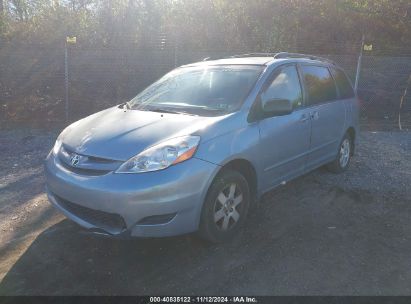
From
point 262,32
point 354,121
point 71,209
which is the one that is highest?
point 262,32

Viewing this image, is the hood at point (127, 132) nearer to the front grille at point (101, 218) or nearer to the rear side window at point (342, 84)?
Result: the front grille at point (101, 218)

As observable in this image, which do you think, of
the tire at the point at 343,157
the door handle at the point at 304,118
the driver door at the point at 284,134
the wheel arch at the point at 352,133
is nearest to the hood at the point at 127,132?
the driver door at the point at 284,134

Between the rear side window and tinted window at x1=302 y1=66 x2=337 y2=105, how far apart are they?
201mm

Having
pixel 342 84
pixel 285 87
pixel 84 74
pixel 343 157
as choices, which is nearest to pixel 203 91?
pixel 285 87

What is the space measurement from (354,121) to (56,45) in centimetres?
781

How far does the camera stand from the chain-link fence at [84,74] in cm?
1055

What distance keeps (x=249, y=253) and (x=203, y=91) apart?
1.78m

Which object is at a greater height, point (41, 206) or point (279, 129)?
→ point (279, 129)

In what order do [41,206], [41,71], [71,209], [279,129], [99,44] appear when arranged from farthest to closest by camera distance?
1. [99,44]
2. [41,71]
3. [41,206]
4. [279,129]
5. [71,209]

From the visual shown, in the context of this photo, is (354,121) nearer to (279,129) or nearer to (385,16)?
(279,129)

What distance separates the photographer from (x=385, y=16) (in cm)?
1482

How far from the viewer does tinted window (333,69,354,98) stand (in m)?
6.07

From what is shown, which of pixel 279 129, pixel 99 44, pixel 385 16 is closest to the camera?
pixel 279 129

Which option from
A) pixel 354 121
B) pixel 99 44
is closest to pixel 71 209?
pixel 354 121
